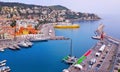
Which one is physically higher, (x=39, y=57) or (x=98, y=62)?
(x=98, y=62)

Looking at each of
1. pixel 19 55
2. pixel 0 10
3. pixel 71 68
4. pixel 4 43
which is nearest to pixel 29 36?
pixel 4 43

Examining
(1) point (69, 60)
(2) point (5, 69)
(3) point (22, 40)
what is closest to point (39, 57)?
(1) point (69, 60)

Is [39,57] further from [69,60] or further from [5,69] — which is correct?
[5,69]

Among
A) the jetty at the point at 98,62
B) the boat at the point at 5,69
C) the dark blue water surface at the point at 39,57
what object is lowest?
the dark blue water surface at the point at 39,57

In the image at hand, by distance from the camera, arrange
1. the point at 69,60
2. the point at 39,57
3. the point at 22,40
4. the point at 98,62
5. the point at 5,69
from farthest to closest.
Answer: the point at 22,40 → the point at 39,57 → the point at 69,60 → the point at 98,62 → the point at 5,69

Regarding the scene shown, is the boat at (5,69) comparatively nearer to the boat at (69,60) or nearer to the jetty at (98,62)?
the jetty at (98,62)

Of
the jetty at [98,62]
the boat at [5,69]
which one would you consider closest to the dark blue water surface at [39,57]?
the boat at [5,69]

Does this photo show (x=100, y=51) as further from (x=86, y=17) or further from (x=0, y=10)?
(x=86, y=17)

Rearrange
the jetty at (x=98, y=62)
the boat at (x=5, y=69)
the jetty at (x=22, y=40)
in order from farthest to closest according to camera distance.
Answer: the jetty at (x=22, y=40) → the boat at (x=5, y=69) → the jetty at (x=98, y=62)

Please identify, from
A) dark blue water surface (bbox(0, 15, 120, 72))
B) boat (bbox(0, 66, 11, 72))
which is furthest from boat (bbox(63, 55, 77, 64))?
boat (bbox(0, 66, 11, 72))

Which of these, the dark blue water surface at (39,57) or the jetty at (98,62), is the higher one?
the jetty at (98,62)

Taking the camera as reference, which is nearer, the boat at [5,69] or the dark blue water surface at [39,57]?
the boat at [5,69]
